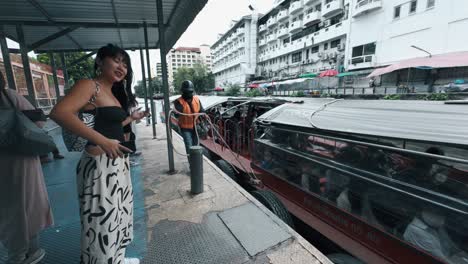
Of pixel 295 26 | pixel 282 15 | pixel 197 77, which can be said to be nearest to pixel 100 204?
pixel 295 26

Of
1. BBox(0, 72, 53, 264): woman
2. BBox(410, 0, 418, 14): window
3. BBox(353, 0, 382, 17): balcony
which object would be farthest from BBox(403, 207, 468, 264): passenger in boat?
BBox(353, 0, 382, 17): balcony

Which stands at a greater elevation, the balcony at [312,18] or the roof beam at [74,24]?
the balcony at [312,18]

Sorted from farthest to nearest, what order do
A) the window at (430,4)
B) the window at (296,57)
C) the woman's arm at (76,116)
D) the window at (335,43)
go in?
the window at (296,57)
the window at (335,43)
the window at (430,4)
the woman's arm at (76,116)

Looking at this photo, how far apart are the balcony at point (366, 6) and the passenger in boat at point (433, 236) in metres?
22.4

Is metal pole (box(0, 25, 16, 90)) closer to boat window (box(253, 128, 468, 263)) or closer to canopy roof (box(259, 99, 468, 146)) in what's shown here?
canopy roof (box(259, 99, 468, 146))

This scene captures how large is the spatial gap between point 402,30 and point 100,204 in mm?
22549

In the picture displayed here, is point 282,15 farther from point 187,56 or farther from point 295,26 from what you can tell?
point 187,56

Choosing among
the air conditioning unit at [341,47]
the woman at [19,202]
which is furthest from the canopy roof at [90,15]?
the air conditioning unit at [341,47]

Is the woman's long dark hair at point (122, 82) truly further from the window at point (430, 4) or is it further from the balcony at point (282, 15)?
the balcony at point (282, 15)

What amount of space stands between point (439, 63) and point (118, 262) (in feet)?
53.9

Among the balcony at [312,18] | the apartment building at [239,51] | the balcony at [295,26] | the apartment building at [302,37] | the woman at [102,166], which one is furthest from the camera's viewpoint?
the apartment building at [239,51]

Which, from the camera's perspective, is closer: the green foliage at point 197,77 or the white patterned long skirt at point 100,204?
the white patterned long skirt at point 100,204

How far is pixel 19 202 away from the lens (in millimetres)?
1654

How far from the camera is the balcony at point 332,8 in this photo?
23.6 m
